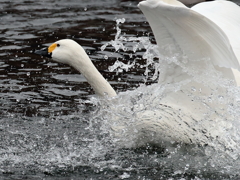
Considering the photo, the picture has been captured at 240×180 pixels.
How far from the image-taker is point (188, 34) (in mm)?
6078

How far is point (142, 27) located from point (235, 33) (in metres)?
4.45

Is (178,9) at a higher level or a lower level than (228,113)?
higher

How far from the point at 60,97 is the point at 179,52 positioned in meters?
2.75

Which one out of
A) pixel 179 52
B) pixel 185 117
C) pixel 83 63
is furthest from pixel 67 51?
pixel 185 117

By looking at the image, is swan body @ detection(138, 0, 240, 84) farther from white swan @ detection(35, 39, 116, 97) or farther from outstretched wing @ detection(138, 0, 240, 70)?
white swan @ detection(35, 39, 116, 97)

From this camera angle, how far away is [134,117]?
261 inches

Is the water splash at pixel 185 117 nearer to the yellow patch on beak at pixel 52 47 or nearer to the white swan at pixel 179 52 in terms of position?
the white swan at pixel 179 52

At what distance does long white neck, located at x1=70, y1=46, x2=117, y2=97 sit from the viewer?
7086 mm

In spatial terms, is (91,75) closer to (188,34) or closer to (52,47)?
(52,47)

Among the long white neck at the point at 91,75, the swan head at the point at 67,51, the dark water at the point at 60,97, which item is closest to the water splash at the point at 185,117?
the dark water at the point at 60,97

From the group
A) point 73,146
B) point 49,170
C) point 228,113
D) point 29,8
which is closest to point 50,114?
point 73,146

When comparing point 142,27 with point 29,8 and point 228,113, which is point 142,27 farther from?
point 228,113

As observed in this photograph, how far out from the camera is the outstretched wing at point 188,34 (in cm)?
565

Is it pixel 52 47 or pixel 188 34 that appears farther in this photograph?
pixel 52 47
